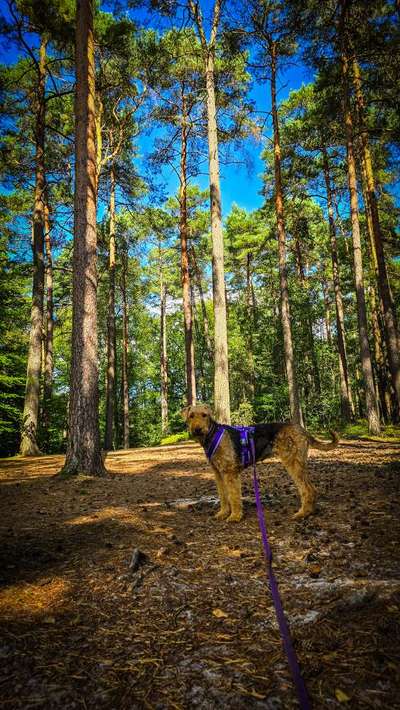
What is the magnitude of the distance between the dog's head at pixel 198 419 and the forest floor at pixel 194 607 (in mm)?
1070

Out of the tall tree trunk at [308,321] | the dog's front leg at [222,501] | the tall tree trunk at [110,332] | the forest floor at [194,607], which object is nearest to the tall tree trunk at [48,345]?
the tall tree trunk at [110,332]

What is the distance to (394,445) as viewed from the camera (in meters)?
10.0

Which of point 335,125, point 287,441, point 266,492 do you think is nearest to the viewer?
point 287,441

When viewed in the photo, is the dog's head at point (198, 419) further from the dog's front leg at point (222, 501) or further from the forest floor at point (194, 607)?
the forest floor at point (194, 607)

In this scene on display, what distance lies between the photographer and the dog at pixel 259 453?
411 centimetres

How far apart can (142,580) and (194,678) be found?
1.13 metres

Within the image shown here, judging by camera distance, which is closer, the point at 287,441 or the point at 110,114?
the point at 287,441

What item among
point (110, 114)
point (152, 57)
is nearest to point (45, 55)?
point (110, 114)

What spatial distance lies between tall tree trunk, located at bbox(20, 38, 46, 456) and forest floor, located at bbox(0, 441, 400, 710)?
8.79 m

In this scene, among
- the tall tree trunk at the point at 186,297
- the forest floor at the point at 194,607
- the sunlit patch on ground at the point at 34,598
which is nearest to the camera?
the forest floor at the point at 194,607

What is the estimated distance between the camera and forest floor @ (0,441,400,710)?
150cm

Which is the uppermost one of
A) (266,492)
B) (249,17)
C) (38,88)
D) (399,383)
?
(249,17)

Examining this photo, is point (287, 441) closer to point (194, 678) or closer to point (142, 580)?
point (142, 580)

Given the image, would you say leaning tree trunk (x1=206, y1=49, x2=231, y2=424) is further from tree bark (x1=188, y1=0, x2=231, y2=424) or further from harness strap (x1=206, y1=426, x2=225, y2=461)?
harness strap (x1=206, y1=426, x2=225, y2=461)
